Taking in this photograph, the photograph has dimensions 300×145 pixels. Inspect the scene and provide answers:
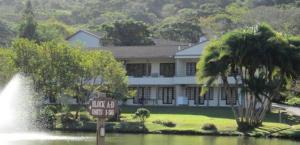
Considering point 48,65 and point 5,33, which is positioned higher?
point 5,33

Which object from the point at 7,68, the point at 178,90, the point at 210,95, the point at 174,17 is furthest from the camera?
the point at 174,17

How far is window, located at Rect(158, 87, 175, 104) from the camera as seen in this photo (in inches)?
2911

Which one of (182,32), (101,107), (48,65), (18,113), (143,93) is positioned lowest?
(18,113)

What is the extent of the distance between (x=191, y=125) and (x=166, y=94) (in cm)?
2200

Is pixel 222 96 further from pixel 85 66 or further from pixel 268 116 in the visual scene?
pixel 85 66

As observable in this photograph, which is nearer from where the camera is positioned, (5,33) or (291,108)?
(291,108)

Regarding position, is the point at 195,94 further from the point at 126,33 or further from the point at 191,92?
the point at 126,33

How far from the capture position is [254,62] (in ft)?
166

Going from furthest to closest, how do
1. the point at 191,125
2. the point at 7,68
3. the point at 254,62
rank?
1. the point at 7,68
2. the point at 191,125
3. the point at 254,62

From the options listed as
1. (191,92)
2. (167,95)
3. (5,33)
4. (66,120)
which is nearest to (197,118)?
(66,120)

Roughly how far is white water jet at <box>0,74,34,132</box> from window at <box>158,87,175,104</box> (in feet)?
78.2

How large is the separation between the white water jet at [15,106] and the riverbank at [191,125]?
4.01 meters

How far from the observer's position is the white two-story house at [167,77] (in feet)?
233

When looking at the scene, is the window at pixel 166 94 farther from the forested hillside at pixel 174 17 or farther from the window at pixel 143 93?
the forested hillside at pixel 174 17
